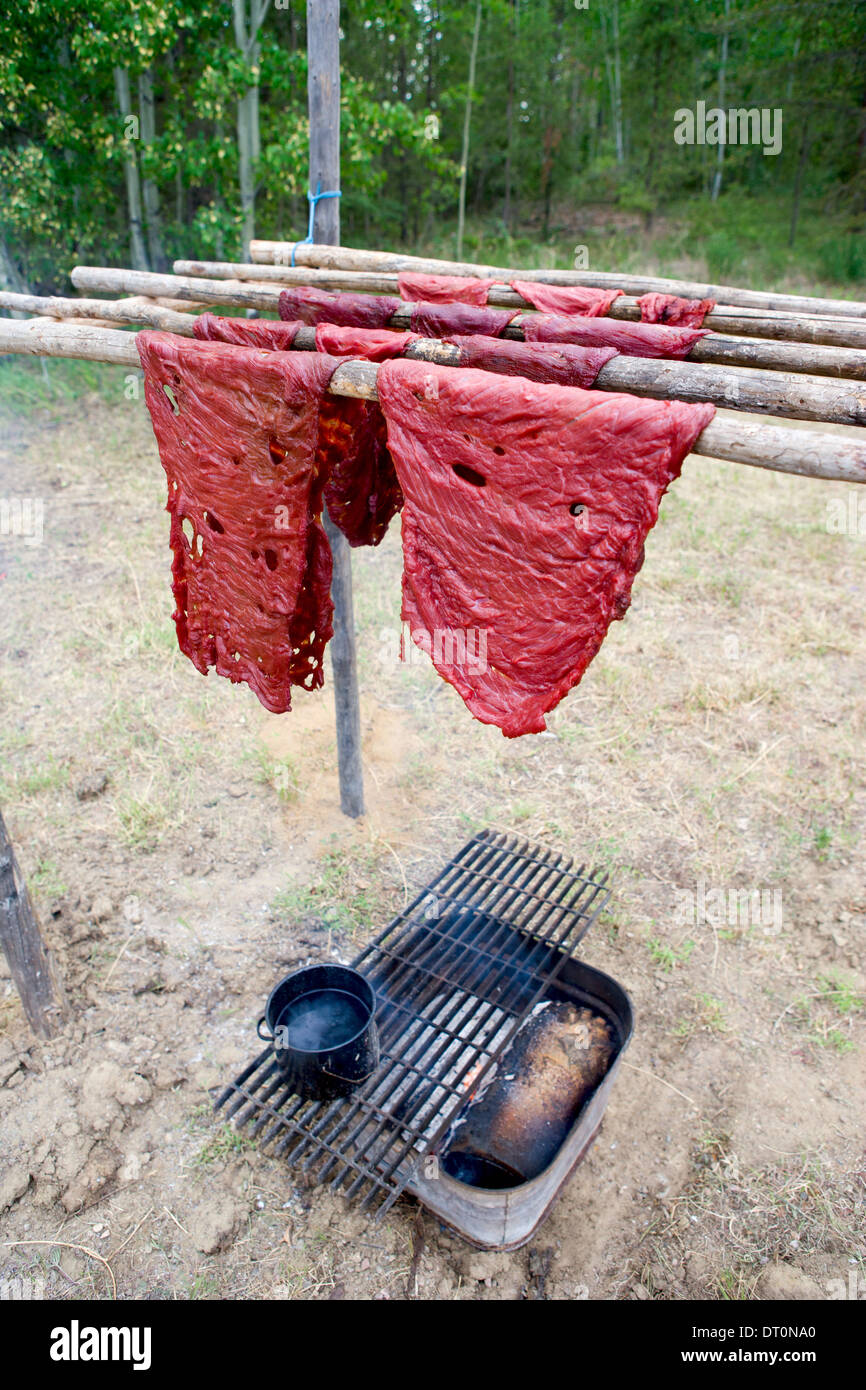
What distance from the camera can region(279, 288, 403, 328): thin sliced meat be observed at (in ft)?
8.21

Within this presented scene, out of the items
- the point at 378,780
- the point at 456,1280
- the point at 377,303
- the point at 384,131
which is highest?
the point at 384,131

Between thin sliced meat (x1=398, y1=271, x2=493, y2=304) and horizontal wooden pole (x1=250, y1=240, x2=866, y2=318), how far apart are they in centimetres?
15

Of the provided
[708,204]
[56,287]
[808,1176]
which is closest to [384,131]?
[56,287]

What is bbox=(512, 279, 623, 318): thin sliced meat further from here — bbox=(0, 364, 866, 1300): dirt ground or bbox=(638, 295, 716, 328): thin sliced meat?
bbox=(0, 364, 866, 1300): dirt ground

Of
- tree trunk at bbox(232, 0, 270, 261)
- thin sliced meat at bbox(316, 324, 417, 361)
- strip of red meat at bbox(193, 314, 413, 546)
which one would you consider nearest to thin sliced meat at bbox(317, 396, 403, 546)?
strip of red meat at bbox(193, 314, 413, 546)

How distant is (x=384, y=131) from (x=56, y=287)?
5.18 m

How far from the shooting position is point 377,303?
8.23 ft

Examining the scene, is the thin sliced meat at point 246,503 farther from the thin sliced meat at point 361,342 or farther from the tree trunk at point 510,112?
the tree trunk at point 510,112

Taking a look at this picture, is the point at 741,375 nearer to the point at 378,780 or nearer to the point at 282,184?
the point at 378,780

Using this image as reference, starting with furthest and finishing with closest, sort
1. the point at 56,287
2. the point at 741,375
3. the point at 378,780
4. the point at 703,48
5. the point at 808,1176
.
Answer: the point at 703,48, the point at 56,287, the point at 378,780, the point at 808,1176, the point at 741,375

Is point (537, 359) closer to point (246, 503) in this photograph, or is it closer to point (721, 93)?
point (246, 503)

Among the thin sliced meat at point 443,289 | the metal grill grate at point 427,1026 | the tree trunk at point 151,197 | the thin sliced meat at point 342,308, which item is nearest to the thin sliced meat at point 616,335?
the thin sliced meat at point 342,308

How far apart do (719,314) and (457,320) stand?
82cm

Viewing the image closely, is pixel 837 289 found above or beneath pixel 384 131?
beneath
